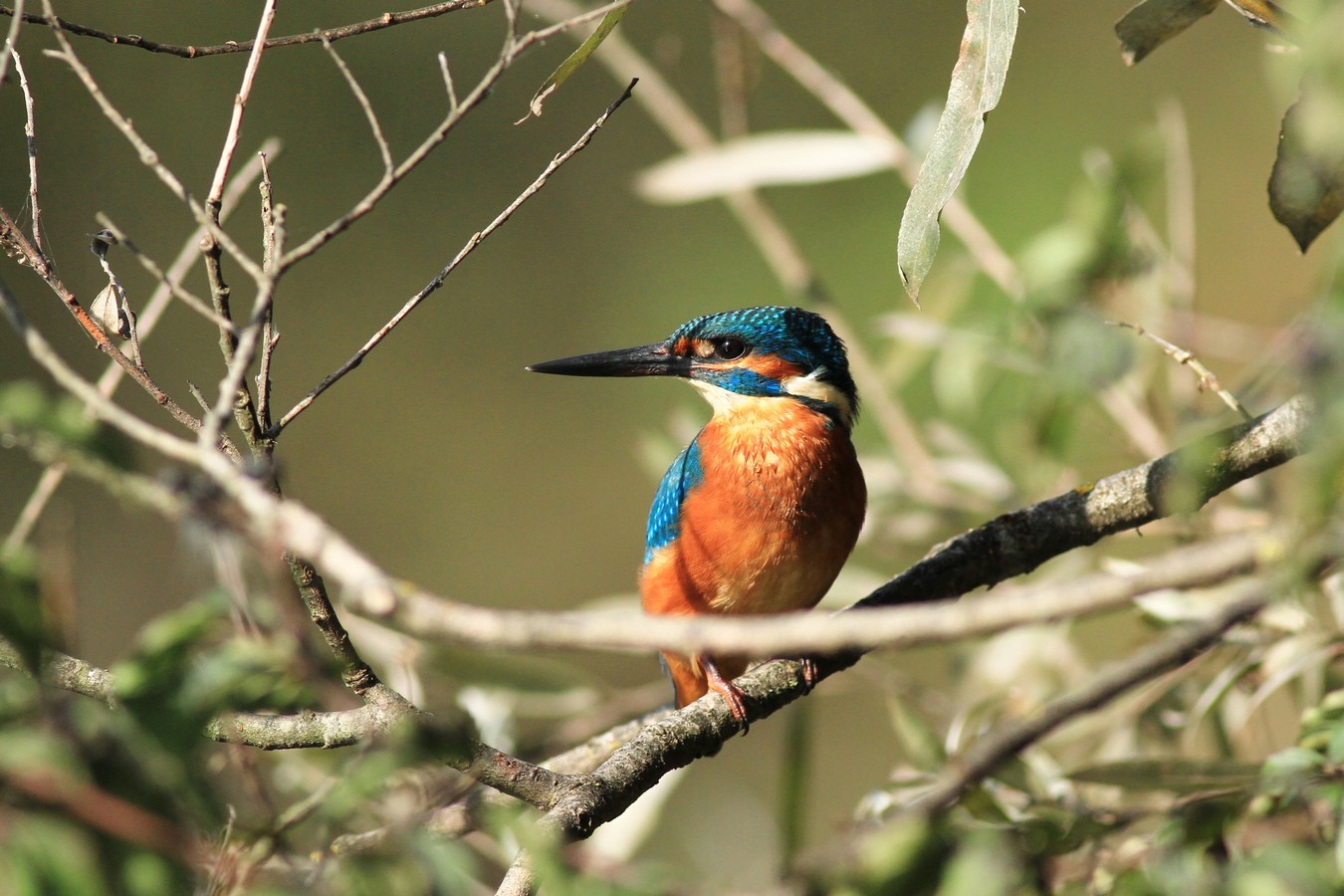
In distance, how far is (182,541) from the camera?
2.50 feet

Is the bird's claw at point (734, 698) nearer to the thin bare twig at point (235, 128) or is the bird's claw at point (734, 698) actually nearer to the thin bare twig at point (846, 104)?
the thin bare twig at point (235, 128)

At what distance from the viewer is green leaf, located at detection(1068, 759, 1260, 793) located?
1.40m

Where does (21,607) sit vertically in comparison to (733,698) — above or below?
above

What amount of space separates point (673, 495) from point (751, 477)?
0.22 meters

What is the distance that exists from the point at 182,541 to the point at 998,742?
0.53 meters

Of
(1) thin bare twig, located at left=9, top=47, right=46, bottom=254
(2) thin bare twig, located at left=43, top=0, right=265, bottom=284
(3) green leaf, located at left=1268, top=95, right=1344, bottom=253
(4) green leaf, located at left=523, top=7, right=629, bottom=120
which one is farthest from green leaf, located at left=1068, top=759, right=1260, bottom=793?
(1) thin bare twig, located at left=9, top=47, right=46, bottom=254

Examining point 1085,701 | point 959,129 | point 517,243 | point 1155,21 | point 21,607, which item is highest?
point 517,243

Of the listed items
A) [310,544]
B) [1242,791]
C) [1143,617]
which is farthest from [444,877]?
[1143,617]

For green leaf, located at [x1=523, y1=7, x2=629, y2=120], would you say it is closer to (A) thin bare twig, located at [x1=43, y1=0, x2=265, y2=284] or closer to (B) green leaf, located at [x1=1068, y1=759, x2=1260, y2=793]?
(A) thin bare twig, located at [x1=43, y1=0, x2=265, y2=284]

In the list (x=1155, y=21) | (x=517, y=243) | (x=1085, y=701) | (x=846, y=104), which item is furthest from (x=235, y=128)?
(x=517, y=243)

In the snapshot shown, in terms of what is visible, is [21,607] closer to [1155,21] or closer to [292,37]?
[292,37]

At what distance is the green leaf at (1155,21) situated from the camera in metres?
1.30

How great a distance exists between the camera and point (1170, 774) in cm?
147

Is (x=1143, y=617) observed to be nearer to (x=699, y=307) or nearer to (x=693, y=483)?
(x=693, y=483)
